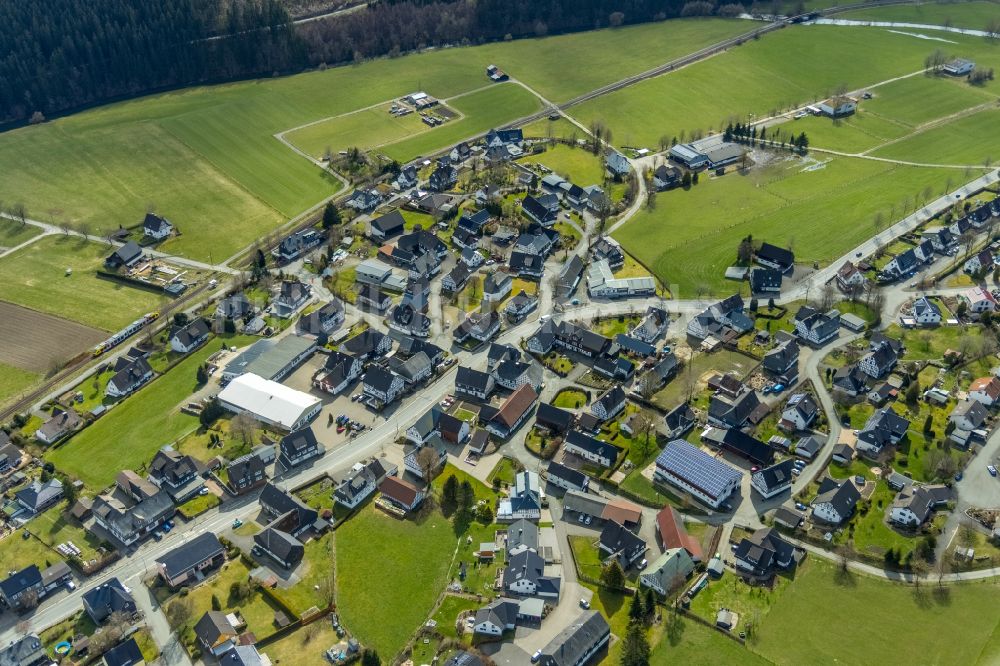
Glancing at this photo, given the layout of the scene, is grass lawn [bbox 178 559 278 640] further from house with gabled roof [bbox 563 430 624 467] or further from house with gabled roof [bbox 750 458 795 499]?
house with gabled roof [bbox 750 458 795 499]

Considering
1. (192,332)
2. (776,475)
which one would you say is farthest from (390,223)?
(776,475)

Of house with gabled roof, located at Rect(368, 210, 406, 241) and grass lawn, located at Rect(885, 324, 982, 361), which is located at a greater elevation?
house with gabled roof, located at Rect(368, 210, 406, 241)

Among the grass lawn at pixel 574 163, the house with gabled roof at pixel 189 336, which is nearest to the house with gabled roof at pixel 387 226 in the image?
the house with gabled roof at pixel 189 336

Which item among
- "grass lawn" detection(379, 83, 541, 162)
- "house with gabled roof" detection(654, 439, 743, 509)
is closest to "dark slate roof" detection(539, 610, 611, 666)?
"house with gabled roof" detection(654, 439, 743, 509)

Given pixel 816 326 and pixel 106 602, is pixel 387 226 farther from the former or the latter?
pixel 106 602

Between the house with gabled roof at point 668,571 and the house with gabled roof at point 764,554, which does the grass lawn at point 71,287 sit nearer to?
the house with gabled roof at point 668,571

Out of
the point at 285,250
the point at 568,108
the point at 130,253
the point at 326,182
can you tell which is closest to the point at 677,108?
the point at 568,108

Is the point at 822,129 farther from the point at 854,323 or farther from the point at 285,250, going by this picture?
the point at 285,250
